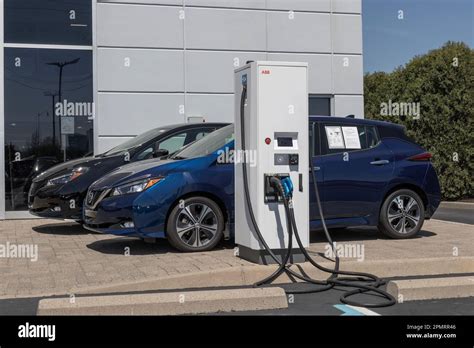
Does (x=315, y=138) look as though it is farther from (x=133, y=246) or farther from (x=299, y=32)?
(x=299, y=32)

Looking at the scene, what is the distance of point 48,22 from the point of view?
1258 centimetres

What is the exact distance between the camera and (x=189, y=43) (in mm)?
13180

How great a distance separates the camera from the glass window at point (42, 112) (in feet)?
40.2

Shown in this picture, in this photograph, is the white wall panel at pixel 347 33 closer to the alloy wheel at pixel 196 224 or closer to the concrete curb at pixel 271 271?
the alloy wheel at pixel 196 224

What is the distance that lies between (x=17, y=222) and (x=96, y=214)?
501 centimetres

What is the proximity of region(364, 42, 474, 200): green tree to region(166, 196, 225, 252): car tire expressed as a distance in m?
11.1

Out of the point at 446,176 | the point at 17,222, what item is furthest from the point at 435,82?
the point at 17,222

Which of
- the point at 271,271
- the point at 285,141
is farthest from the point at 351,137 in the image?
the point at 271,271

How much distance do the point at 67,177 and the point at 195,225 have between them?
3051 mm

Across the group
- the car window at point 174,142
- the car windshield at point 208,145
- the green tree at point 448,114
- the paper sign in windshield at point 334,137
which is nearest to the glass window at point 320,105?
the green tree at point 448,114

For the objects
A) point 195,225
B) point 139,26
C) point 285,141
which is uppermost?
point 139,26
